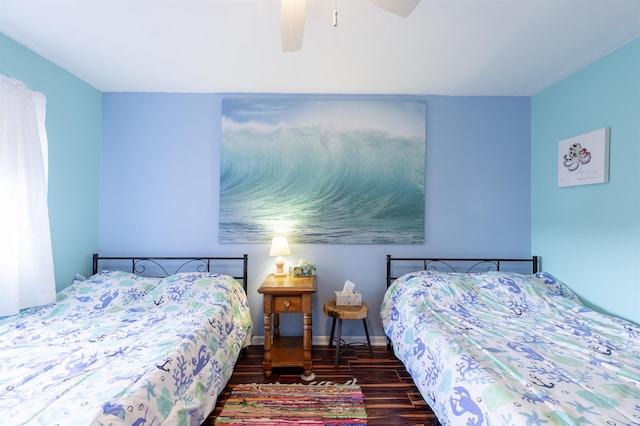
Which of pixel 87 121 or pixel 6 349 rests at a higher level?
pixel 87 121

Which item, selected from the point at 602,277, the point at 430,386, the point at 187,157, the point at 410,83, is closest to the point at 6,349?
the point at 187,157

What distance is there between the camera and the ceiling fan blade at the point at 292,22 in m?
1.44

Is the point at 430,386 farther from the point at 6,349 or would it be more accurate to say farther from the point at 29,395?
the point at 6,349

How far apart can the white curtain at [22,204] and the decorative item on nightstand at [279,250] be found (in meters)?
1.67

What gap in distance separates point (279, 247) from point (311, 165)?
897 millimetres

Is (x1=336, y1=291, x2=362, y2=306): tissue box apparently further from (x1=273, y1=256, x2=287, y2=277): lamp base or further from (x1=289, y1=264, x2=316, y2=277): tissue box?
(x1=273, y1=256, x2=287, y2=277): lamp base

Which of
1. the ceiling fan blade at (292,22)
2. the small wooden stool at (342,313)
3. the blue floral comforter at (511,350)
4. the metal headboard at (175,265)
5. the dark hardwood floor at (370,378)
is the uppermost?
the ceiling fan blade at (292,22)

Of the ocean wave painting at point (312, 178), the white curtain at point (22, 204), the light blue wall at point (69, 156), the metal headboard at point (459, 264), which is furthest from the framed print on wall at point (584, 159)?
the light blue wall at point (69, 156)

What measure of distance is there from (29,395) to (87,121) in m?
2.58

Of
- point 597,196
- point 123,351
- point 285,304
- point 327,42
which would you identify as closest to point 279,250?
point 285,304

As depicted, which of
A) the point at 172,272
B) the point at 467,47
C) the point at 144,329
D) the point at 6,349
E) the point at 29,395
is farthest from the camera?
the point at 172,272

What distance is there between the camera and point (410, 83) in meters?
2.81

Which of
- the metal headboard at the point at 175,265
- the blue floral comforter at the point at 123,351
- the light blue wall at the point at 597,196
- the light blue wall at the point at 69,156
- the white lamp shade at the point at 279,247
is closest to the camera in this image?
the blue floral comforter at the point at 123,351

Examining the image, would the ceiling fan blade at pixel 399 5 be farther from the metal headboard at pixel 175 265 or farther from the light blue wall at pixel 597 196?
the metal headboard at pixel 175 265
